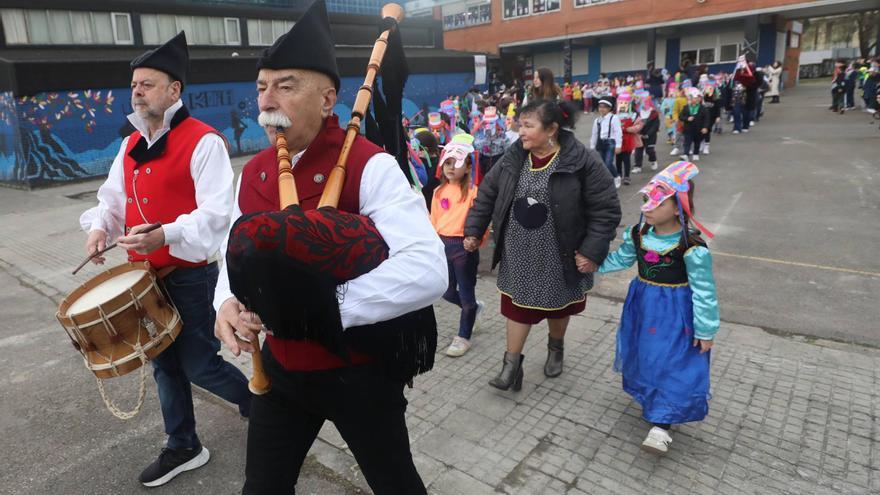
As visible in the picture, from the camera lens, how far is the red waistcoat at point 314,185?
70.9 inches

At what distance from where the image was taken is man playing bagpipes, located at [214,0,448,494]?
5.11ft

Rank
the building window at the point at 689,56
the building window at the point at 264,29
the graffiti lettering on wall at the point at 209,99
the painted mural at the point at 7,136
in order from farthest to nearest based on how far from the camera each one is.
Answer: the building window at the point at 689,56, the building window at the point at 264,29, the graffiti lettering on wall at the point at 209,99, the painted mural at the point at 7,136

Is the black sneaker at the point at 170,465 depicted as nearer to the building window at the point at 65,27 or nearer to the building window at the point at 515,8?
the building window at the point at 65,27

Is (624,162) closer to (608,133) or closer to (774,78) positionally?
(608,133)

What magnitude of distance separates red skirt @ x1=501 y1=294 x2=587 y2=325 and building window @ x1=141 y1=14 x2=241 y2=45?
61.9ft

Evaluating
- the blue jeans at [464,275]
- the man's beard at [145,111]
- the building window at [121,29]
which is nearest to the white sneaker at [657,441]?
the blue jeans at [464,275]

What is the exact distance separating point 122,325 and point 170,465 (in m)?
1.02

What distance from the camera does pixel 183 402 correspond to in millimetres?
3121

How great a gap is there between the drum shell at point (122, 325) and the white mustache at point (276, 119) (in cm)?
127

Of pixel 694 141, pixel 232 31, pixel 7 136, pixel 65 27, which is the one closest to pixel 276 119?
pixel 694 141

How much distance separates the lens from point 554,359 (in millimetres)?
4148

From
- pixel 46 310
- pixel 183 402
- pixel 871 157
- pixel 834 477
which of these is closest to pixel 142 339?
pixel 183 402

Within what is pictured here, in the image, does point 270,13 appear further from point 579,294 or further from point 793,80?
point 793,80

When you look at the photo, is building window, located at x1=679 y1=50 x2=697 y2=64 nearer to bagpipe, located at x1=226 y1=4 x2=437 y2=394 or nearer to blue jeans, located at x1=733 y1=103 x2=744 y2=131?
blue jeans, located at x1=733 y1=103 x2=744 y2=131
